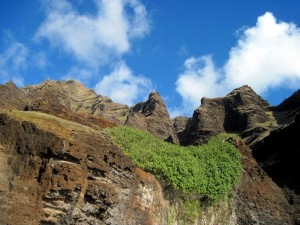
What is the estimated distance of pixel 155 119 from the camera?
278 feet

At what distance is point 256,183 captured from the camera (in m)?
37.6

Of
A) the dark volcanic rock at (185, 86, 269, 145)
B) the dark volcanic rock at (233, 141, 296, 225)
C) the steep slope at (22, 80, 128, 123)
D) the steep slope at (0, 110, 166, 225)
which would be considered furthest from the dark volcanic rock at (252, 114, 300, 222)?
the steep slope at (22, 80, 128, 123)

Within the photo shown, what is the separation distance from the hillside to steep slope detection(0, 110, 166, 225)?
46 millimetres

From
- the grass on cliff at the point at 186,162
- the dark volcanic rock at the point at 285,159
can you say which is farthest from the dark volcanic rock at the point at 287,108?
the grass on cliff at the point at 186,162

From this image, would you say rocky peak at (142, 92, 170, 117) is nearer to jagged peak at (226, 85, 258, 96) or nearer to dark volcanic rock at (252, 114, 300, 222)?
jagged peak at (226, 85, 258, 96)

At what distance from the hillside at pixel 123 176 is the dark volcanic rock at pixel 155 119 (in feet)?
94.5

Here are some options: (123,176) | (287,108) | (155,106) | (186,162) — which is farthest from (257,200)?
(287,108)

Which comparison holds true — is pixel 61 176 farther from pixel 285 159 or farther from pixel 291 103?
pixel 291 103

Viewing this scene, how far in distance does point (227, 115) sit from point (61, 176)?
6643cm

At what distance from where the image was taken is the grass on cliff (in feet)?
95.9

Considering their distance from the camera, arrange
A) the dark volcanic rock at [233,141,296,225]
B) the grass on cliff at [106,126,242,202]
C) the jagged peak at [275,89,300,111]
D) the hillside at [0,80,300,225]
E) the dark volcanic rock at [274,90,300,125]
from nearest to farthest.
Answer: the hillside at [0,80,300,225], the grass on cliff at [106,126,242,202], the dark volcanic rock at [233,141,296,225], the dark volcanic rock at [274,90,300,125], the jagged peak at [275,89,300,111]

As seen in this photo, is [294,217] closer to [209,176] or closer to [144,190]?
[209,176]

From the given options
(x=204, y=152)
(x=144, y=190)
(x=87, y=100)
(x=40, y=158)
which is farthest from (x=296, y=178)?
(x=87, y=100)

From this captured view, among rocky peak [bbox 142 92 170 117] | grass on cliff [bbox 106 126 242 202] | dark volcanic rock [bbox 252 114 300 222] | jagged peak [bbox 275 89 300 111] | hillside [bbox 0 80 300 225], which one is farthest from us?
rocky peak [bbox 142 92 170 117]
